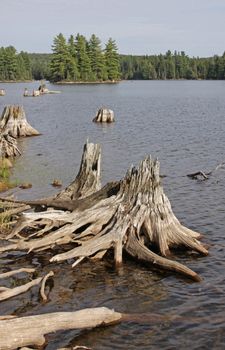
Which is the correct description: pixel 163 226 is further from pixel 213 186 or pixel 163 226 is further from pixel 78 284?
pixel 213 186

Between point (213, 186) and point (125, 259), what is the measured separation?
11515 millimetres

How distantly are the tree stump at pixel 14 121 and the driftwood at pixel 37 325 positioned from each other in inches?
1285

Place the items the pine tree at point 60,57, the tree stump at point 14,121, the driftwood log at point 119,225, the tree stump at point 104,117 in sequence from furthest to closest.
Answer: the pine tree at point 60,57
the tree stump at point 104,117
the tree stump at point 14,121
the driftwood log at point 119,225

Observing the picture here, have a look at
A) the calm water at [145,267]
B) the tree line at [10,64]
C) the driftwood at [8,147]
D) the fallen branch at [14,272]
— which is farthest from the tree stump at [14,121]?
the tree line at [10,64]

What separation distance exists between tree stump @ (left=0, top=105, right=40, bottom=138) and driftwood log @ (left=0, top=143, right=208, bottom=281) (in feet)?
86.2

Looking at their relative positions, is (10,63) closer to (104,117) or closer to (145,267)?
(104,117)

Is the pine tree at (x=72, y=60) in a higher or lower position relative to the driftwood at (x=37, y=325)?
higher

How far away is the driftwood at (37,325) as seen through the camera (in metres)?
8.91

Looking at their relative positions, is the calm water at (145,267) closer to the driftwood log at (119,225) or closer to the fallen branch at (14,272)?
the driftwood log at (119,225)

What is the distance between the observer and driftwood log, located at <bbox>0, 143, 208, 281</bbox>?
48.8ft

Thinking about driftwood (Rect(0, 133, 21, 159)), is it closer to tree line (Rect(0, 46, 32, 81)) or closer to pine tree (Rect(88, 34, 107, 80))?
pine tree (Rect(88, 34, 107, 80))

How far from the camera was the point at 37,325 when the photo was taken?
367 inches

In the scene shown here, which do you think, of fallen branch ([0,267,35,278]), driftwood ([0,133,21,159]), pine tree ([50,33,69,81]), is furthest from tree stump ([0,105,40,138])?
pine tree ([50,33,69,81])

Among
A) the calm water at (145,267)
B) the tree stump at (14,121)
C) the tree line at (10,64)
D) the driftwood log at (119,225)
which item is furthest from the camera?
the tree line at (10,64)
